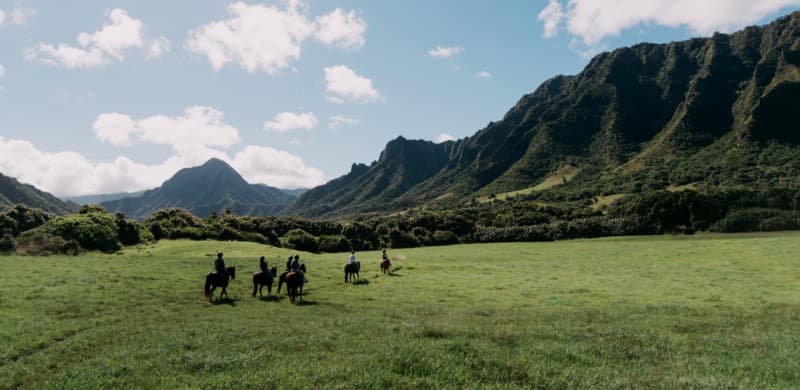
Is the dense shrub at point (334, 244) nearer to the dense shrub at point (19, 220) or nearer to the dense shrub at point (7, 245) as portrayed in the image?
the dense shrub at point (7, 245)

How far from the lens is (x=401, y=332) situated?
15.9 metres

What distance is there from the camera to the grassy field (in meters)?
11.1

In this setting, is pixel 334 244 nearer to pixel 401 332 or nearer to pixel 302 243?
pixel 302 243

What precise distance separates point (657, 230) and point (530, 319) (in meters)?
86.3

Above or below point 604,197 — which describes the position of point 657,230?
below

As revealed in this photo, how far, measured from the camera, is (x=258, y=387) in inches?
400

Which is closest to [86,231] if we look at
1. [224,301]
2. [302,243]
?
[302,243]

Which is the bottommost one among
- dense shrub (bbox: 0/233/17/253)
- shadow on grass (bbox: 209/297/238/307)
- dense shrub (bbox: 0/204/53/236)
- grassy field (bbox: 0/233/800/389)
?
shadow on grass (bbox: 209/297/238/307)

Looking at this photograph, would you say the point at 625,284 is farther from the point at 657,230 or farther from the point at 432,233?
the point at 432,233

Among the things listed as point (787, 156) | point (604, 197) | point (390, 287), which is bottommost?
point (390, 287)

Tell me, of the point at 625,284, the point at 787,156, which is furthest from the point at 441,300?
the point at 787,156

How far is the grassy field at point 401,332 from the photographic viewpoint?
11055 mm

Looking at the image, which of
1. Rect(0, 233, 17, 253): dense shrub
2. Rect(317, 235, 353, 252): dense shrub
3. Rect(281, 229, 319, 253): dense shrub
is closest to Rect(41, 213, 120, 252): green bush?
Rect(0, 233, 17, 253): dense shrub

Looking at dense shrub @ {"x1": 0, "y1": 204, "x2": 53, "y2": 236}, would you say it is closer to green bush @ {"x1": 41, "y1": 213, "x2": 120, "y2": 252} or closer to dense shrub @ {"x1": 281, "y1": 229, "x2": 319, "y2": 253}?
green bush @ {"x1": 41, "y1": 213, "x2": 120, "y2": 252}
